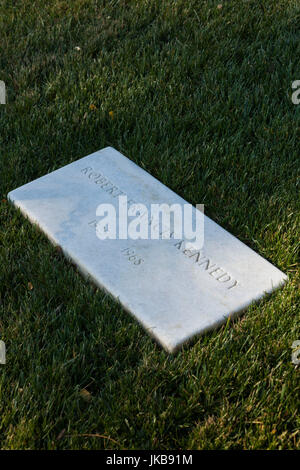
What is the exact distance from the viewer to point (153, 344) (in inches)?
86.4

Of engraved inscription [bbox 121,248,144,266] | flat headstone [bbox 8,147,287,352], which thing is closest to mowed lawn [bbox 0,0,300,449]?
flat headstone [bbox 8,147,287,352]

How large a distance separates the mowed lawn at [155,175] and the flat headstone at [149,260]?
56mm

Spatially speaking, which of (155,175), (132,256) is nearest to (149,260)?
(132,256)

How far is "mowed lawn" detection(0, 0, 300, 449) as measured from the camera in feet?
6.48

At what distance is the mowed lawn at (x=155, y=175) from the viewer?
1.97 metres

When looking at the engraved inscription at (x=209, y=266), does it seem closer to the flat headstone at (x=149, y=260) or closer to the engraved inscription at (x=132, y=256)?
the flat headstone at (x=149, y=260)

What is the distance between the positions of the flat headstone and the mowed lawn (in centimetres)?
6

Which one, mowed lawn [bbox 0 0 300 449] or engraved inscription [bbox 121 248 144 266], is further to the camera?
engraved inscription [bbox 121 248 144 266]

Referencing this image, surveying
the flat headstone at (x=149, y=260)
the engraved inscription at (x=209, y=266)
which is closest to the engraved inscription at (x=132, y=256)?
the flat headstone at (x=149, y=260)

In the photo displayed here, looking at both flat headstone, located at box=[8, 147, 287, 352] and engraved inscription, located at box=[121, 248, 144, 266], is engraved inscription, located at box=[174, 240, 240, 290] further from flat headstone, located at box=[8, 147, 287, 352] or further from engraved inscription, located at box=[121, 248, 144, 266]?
engraved inscription, located at box=[121, 248, 144, 266]

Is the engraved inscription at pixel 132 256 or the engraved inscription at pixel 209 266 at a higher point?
the engraved inscription at pixel 209 266

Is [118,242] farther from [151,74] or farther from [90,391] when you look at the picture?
[151,74]

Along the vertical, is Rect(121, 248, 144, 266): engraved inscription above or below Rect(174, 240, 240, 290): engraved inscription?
below
